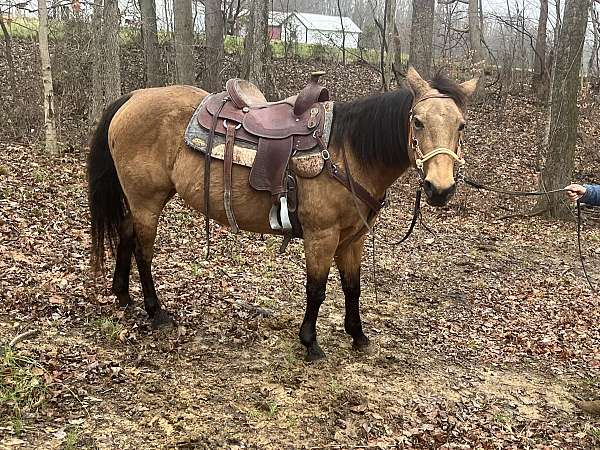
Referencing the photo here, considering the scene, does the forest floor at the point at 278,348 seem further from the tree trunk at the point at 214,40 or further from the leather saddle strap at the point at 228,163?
the tree trunk at the point at 214,40

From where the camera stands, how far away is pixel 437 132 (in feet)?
11.0

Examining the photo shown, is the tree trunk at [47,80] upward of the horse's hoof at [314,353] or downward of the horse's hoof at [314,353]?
upward

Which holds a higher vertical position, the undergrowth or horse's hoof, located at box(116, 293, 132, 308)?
the undergrowth

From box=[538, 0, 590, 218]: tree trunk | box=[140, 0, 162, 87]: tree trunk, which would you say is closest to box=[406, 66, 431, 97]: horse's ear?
box=[538, 0, 590, 218]: tree trunk

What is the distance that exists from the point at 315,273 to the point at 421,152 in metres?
1.26

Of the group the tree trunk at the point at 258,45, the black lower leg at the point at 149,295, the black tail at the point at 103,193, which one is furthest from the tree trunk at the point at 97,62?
the black lower leg at the point at 149,295

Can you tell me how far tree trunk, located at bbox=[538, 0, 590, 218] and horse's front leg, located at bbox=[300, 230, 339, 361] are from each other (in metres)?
6.40

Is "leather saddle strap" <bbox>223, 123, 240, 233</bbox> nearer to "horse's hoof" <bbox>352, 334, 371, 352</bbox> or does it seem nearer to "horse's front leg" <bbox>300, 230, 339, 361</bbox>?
"horse's front leg" <bbox>300, 230, 339, 361</bbox>

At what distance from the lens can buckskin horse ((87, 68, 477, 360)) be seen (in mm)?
3473

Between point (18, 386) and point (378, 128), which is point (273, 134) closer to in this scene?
point (378, 128)

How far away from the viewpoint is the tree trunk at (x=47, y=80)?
8891 millimetres

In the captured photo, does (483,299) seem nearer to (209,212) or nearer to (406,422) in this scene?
(406,422)

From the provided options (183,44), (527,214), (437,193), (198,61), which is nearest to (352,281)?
(437,193)

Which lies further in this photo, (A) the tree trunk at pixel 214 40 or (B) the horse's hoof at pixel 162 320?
(A) the tree trunk at pixel 214 40
